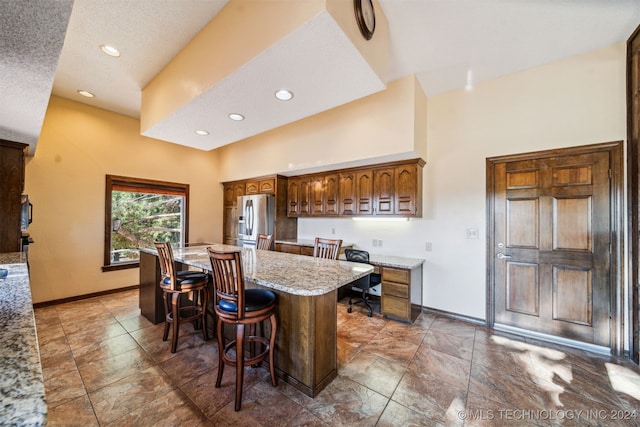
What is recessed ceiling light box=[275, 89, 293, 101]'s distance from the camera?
2.37 metres

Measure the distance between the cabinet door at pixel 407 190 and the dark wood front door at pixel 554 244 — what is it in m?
0.93

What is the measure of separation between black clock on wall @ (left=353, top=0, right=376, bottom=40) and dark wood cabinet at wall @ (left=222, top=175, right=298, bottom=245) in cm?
325

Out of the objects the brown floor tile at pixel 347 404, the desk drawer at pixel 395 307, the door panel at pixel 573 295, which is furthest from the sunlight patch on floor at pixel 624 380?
the brown floor tile at pixel 347 404

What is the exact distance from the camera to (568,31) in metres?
2.39

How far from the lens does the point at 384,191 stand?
3.64 meters

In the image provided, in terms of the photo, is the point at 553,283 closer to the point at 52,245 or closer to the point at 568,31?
the point at 568,31

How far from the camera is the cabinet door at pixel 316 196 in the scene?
4.39m

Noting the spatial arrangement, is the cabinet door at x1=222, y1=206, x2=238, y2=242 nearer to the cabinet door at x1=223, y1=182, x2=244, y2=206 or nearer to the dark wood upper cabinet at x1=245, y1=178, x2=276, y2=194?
the cabinet door at x1=223, y1=182, x2=244, y2=206

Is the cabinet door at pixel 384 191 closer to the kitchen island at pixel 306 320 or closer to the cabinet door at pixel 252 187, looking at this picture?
the kitchen island at pixel 306 320

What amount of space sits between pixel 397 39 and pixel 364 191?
6.43 ft

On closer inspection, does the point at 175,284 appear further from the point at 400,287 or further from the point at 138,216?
the point at 138,216

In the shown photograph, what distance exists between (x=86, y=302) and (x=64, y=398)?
2696mm

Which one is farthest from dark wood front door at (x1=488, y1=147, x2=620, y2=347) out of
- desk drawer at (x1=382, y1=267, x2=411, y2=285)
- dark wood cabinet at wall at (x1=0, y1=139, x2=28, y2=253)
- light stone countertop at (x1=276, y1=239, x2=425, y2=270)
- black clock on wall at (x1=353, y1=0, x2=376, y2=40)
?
dark wood cabinet at wall at (x1=0, y1=139, x2=28, y2=253)

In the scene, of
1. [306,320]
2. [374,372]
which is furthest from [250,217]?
[374,372]
